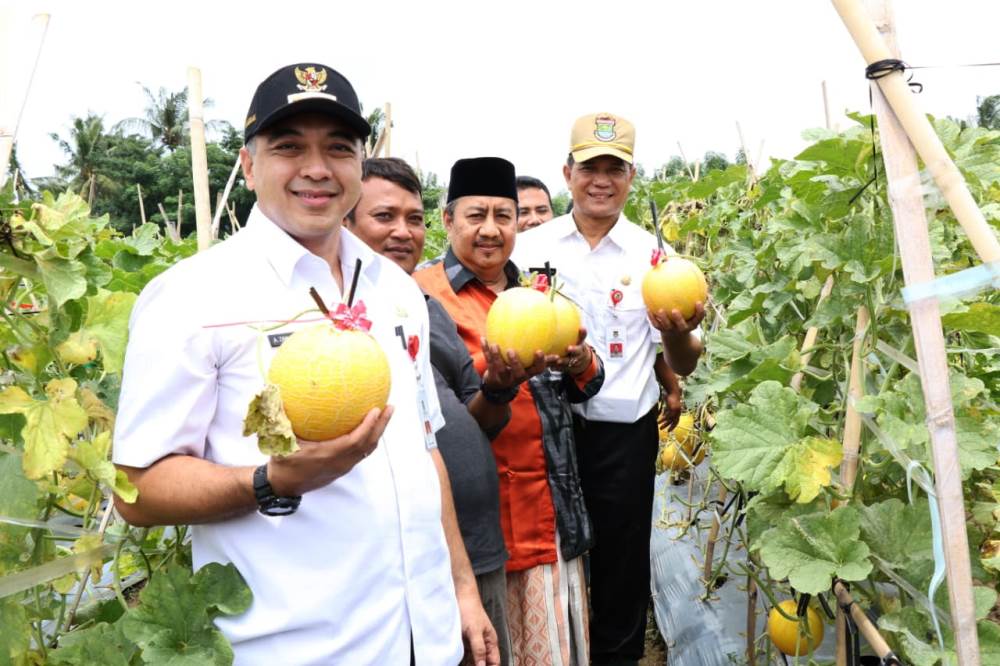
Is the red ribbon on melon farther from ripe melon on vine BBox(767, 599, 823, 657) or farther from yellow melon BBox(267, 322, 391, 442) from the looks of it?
ripe melon on vine BBox(767, 599, 823, 657)

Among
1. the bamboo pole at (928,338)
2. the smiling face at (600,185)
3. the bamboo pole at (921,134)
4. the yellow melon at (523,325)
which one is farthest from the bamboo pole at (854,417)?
the smiling face at (600,185)

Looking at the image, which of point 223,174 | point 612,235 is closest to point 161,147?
point 223,174

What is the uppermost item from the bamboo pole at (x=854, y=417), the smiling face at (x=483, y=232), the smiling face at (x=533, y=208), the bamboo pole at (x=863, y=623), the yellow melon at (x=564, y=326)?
the smiling face at (x=533, y=208)

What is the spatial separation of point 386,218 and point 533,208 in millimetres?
2448

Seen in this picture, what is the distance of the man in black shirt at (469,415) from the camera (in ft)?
7.16

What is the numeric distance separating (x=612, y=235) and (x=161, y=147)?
55325mm

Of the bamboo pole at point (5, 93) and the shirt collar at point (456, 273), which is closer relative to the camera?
the bamboo pole at point (5, 93)

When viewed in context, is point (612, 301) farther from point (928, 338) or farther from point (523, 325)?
point (928, 338)

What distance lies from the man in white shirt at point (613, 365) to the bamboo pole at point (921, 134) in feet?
5.66

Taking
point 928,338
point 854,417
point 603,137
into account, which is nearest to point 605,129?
point 603,137

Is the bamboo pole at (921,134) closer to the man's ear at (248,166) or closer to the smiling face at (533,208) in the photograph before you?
the man's ear at (248,166)

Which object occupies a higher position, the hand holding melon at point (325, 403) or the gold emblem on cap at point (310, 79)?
the gold emblem on cap at point (310, 79)

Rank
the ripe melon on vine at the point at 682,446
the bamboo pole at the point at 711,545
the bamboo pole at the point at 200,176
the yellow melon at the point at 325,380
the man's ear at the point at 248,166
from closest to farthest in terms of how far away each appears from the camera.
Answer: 1. the yellow melon at the point at 325,380
2. the man's ear at the point at 248,166
3. the bamboo pole at the point at 200,176
4. the bamboo pole at the point at 711,545
5. the ripe melon on vine at the point at 682,446

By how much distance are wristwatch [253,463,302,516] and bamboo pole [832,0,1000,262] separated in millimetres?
1061
